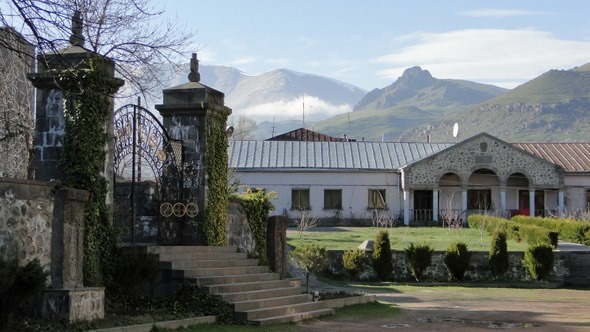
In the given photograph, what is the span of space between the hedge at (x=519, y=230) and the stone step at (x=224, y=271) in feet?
57.1

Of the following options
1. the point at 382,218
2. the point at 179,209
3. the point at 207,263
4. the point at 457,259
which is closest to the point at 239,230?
the point at 179,209

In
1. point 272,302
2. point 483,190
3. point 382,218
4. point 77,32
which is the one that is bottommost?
point 272,302

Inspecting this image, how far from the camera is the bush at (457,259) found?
1228 inches


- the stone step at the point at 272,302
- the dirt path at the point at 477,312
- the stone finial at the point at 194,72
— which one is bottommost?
the dirt path at the point at 477,312

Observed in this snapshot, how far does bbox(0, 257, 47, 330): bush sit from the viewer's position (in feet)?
37.2

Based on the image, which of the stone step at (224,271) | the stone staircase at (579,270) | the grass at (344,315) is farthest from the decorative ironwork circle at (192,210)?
the stone staircase at (579,270)

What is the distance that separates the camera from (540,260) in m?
31.2

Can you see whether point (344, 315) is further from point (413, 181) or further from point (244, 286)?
point (413, 181)

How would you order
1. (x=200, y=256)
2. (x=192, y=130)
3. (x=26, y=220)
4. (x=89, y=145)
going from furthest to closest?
(x=192, y=130), (x=200, y=256), (x=89, y=145), (x=26, y=220)

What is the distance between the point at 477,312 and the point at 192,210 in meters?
6.15

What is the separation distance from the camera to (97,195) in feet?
46.6

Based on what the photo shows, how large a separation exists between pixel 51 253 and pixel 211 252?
5.28m

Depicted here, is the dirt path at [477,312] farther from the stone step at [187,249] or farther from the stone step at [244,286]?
the stone step at [187,249]

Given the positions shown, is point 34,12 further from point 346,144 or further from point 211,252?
point 346,144
